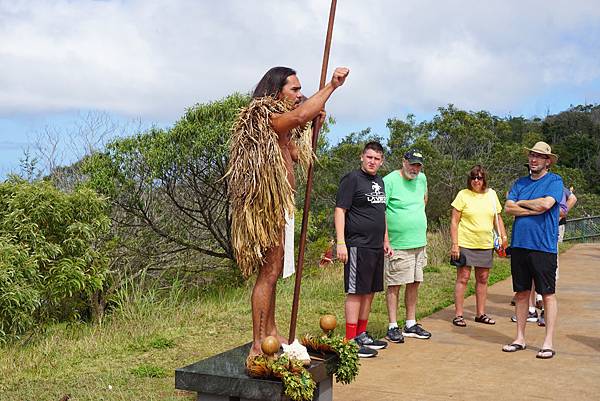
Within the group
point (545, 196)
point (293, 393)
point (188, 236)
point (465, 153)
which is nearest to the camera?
point (293, 393)

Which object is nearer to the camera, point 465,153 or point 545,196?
point 545,196

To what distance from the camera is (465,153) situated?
22.8m

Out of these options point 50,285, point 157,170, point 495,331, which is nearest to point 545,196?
point 495,331

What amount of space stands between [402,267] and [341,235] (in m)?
1.04

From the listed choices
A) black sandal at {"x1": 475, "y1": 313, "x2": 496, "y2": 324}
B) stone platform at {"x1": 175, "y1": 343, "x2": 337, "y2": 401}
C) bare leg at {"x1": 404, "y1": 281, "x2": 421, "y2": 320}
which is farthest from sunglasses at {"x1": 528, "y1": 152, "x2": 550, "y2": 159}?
stone platform at {"x1": 175, "y1": 343, "x2": 337, "y2": 401}

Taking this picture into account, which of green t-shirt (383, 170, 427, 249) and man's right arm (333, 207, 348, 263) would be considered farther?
green t-shirt (383, 170, 427, 249)

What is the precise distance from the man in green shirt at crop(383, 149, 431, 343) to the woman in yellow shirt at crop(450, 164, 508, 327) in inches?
31.7

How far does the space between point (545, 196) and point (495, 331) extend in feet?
6.46

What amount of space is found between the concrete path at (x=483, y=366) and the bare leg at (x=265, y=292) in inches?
52.2

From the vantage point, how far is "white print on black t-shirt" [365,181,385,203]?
698 centimetres

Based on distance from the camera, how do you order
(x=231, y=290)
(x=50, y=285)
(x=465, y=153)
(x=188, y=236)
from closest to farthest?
(x=50, y=285)
(x=231, y=290)
(x=188, y=236)
(x=465, y=153)

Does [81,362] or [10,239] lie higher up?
[10,239]

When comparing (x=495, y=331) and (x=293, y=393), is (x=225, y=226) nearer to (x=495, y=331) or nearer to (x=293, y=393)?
(x=495, y=331)

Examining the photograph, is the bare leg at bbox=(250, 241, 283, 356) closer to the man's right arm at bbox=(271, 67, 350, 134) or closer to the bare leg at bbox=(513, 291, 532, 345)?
the man's right arm at bbox=(271, 67, 350, 134)
